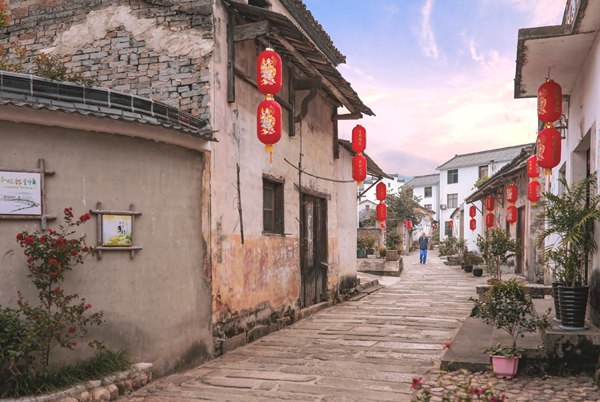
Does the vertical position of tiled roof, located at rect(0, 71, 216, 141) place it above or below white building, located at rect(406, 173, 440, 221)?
below

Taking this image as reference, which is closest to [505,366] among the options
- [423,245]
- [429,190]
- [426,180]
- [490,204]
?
[490,204]

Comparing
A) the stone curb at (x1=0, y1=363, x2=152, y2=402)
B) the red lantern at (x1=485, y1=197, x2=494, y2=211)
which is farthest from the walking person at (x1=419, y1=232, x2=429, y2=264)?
the stone curb at (x1=0, y1=363, x2=152, y2=402)

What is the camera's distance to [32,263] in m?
4.64

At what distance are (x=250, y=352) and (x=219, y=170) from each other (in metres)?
2.69

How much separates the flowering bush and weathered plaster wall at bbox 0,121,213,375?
140 mm

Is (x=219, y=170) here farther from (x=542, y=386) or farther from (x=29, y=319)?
(x=542, y=386)

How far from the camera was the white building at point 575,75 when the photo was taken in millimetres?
6160

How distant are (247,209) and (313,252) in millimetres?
3879

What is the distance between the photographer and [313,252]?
11641 mm

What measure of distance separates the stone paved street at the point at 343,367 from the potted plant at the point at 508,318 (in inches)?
7.8

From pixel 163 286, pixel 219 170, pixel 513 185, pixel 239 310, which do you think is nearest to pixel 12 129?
pixel 163 286

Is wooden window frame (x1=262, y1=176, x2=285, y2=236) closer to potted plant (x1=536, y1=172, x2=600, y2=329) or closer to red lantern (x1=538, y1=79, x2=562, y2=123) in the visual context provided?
red lantern (x1=538, y1=79, x2=562, y2=123)

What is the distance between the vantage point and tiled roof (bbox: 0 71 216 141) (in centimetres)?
480

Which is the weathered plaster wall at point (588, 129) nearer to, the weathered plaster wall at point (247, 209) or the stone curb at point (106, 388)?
the weathered plaster wall at point (247, 209)
